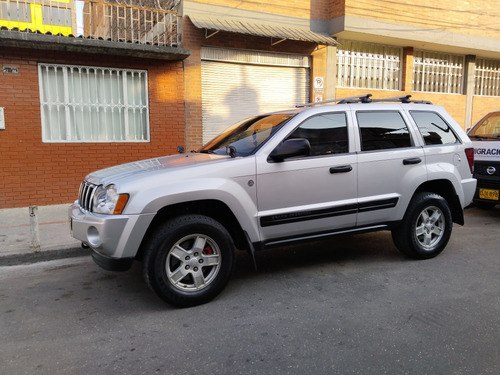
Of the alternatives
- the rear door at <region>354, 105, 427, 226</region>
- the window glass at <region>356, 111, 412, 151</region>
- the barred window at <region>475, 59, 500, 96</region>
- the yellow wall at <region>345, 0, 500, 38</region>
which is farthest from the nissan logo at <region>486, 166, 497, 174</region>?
the barred window at <region>475, 59, 500, 96</region>

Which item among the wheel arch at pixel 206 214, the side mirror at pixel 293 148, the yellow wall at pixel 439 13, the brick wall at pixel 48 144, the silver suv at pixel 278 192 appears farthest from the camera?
the yellow wall at pixel 439 13

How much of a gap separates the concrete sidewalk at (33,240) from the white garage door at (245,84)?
412 centimetres

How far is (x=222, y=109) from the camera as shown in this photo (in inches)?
390

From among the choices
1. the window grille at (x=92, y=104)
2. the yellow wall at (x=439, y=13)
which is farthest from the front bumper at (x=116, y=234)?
the yellow wall at (x=439, y=13)

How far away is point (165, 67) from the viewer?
9.09 meters

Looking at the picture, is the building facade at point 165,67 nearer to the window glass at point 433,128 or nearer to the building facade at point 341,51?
the building facade at point 341,51

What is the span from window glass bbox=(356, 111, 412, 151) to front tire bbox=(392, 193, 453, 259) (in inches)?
28.4

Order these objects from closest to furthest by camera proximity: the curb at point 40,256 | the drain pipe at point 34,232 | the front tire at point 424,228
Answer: the front tire at point 424,228, the curb at point 40,256, the drain pipe at point 34,232

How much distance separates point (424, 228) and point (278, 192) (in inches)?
82.6

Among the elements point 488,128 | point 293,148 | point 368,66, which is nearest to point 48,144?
point 293,148

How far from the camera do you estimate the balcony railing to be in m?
7.59

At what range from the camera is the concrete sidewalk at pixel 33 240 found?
536 centimetres

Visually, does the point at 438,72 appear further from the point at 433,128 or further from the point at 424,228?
the point at 424,228

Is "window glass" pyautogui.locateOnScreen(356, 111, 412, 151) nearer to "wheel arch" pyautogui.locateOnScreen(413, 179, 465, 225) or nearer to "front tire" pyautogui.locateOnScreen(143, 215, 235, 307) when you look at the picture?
"wheel arch" pyautogui.locateOnScreen(413, 179, 465, 225)
